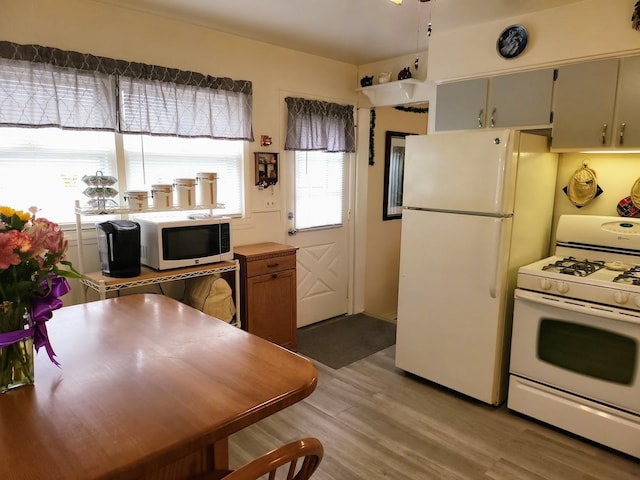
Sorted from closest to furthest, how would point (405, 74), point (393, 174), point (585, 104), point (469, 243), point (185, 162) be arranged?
point (585, 104) < point (469, 243) < point (185, 162) < point (405, 74) < point (393, 174)

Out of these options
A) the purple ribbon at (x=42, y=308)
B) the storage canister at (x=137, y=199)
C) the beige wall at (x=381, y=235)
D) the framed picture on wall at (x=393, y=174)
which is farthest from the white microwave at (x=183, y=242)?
the framed picture on wall at (x=393, y=174)

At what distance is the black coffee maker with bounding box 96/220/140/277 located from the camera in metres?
2.56

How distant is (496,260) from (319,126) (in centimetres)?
207

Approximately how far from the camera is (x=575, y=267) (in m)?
2.61

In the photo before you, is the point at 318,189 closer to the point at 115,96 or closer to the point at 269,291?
the point at 269,291

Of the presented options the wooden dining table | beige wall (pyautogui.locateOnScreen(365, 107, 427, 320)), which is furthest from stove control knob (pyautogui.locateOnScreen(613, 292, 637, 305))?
beige wall (pyautogui.locateOnScreen(365, 107, 427, 320))

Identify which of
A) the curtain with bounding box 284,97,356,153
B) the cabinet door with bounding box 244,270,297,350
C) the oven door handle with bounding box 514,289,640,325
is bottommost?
the cabinet door with bounding box 244,270,297,350

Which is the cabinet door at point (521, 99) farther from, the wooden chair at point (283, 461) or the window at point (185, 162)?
the wooden chair at point (283, 461)

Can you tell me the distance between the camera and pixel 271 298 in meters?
3.44

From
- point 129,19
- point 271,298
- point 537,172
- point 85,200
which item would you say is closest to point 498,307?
point 537,172

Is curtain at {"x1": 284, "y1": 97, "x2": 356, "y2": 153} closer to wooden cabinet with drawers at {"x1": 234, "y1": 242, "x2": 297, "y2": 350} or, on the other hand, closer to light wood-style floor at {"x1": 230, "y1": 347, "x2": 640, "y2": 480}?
wooden cabinet with drawers at {"x1": 234, "y1": 242, "x2": 297, "y2": 350}

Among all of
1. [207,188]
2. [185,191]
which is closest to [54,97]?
[185,191]

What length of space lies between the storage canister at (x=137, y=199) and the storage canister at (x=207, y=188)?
1.40 feet

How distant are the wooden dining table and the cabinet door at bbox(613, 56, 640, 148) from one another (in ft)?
7.56
